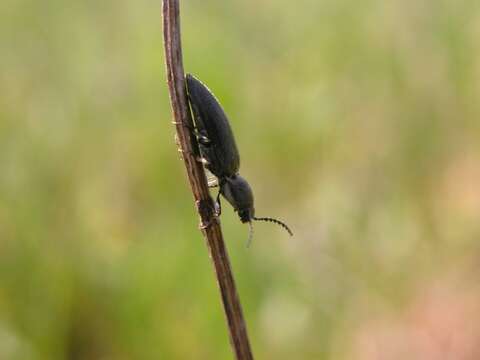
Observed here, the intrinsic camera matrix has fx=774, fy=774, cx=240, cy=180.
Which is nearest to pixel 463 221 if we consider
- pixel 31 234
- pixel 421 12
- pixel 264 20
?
pixel 421 12

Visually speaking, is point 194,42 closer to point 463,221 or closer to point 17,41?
point 17,41

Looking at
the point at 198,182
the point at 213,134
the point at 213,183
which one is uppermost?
the point at 213,183

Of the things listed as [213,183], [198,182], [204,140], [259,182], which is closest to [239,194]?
[213,183]

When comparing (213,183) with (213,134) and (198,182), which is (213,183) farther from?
(198,182)

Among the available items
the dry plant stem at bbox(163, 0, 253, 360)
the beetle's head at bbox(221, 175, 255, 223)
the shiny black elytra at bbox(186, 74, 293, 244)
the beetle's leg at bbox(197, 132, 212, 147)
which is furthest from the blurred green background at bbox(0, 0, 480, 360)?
the dry plant stem at bbox(163, 0, 253, 360)

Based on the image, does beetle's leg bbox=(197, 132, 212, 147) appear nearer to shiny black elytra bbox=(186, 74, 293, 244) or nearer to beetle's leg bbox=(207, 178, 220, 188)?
shiny black elytra bbox=(186, 74, 293, 244)

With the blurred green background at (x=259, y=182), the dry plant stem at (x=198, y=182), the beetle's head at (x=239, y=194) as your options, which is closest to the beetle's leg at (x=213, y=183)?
the beetle's head at (x=239, y=194)
